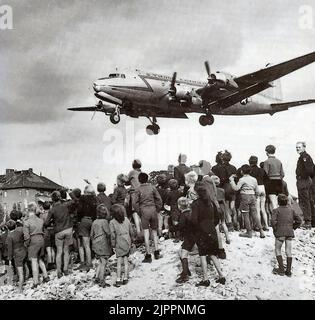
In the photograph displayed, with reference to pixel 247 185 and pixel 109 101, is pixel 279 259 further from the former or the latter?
pixel 109 101

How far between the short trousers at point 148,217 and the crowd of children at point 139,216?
2 centimetres

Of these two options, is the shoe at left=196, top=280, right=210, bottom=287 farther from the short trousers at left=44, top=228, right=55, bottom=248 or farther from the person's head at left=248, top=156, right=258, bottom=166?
the short trousers at left=44, top=228, right=55, bottom=248

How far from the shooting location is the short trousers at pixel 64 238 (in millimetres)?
9852

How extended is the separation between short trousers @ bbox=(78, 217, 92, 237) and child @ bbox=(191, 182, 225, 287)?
3.09 m

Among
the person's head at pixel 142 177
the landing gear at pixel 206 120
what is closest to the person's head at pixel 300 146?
the person's head at pixel 142 177

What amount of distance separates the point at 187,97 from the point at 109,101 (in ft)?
14.8

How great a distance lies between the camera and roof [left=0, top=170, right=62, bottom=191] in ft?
187

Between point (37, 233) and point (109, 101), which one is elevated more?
point (109, 101)

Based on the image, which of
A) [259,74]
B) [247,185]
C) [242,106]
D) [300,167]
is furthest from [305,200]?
[242,106]

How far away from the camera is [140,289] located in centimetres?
859

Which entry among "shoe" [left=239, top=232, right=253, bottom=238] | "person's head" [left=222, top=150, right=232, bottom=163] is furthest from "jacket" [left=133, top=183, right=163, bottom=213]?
"shoe" [left=239, top=232, right=253, bottom=238]

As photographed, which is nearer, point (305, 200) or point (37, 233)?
point (37, 233)

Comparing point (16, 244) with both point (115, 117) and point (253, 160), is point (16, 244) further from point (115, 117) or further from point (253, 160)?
point (115, 117)
